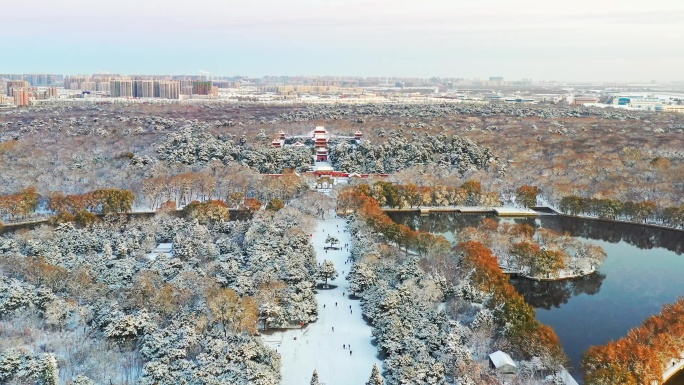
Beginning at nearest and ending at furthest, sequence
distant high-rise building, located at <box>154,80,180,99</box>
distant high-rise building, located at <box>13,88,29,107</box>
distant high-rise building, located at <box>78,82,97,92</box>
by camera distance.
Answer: distant high-rise building, located at <box>13,88,29,107</box> → distant high-rise building, located at <box>154,80,180,99</box> → distant high-rise building, located at <box>78,82,97,92</box>

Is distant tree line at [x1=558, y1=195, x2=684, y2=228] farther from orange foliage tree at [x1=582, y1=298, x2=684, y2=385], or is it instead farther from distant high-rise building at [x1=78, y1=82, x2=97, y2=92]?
distant high-rise building at [x1=78, y1=82, x2=97, y2=92]

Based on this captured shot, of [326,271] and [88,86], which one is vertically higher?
[88,86]

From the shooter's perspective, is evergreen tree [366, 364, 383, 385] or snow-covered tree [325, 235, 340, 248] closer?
evergreen tree [366, 364, 383, 385]

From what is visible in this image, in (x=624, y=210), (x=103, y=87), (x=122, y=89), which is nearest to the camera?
(x=624, y=210)

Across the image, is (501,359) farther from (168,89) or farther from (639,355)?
(168,89)

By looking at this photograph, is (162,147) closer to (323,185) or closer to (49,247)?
(323,185)

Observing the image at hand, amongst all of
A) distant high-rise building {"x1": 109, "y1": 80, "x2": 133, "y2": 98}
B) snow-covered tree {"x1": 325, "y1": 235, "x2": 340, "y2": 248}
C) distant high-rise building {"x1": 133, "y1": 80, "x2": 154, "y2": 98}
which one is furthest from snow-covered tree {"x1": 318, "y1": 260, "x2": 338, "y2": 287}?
distant high-rise building {"x1": 109, "y1": 80, "x2": 133, "y2": 98}

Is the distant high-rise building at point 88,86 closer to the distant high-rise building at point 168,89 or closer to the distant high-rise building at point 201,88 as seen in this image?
the distant high-rise building at point 201,88

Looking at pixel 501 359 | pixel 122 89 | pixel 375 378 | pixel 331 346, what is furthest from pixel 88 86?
pixel 501 359

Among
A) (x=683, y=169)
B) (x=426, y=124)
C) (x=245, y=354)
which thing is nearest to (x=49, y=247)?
(x=245, y=354)
